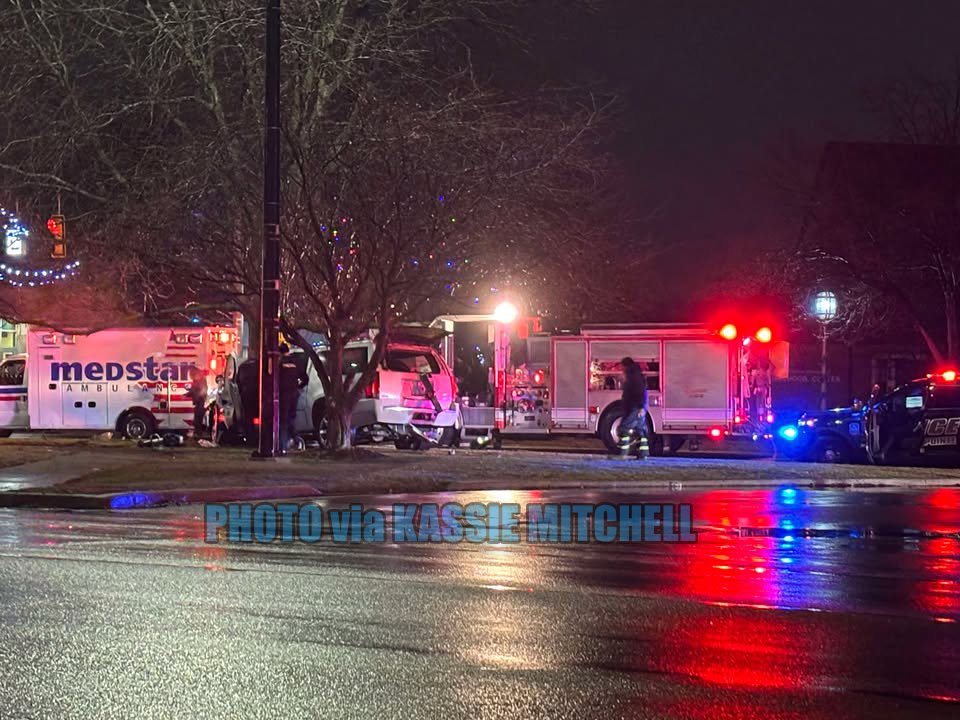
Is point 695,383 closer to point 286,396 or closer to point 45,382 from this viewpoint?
point 286,396

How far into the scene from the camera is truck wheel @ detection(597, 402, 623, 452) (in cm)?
2300

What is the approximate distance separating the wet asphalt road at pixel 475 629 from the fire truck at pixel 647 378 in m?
12.0

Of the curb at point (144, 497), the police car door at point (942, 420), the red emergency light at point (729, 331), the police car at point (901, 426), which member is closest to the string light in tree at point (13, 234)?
the curb at point (144, 497)

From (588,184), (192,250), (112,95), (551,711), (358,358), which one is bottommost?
(551,711)

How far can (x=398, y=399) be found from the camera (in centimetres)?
2175

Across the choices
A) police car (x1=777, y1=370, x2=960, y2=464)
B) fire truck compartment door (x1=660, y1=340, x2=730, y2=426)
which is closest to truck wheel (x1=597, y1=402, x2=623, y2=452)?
fire truck compartment door (x1=660, y1=340, x2=730, y2=426)

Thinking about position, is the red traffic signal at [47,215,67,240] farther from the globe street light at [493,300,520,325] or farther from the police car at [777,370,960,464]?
the police car at [777,370,960,464]

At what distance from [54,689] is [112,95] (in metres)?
19.6

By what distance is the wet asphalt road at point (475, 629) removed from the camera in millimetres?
5316

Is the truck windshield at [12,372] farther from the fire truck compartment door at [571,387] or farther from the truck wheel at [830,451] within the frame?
the truck wheel at [830,451]

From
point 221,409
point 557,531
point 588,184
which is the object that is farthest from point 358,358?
point 557,531

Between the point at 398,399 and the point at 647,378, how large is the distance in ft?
16.9

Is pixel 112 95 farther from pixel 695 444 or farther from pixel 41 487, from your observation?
pixel 695 444

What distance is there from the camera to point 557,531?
36.7 ft
